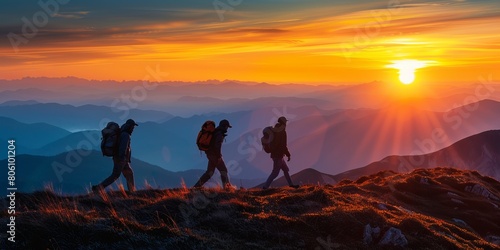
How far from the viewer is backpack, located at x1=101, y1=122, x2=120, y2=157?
1686 centimetres

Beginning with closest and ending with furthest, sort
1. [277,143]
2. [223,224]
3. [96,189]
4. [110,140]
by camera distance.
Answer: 1. [223,224]
2. [96,189]
3. [110,140]
4. [277,143]

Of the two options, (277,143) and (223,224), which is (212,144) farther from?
(223,224)

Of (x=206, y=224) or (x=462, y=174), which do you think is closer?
(x=206, y=224)

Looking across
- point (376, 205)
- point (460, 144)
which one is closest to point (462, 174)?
point (376, 205)

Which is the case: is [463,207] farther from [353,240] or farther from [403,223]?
[353,240]

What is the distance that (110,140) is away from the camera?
1692 centimetres

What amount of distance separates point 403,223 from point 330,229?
2139 mm

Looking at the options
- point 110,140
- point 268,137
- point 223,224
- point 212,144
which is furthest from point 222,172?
point 223,224

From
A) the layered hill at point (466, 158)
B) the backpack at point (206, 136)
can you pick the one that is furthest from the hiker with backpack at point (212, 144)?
the layered hill at point (466, 158)

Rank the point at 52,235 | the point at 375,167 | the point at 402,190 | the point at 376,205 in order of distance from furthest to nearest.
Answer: the point at 375,167 < the point at 402,190 < the point at 376,205 < the point at 52,235

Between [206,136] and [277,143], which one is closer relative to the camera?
[206,136]

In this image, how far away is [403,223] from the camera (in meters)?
12.6

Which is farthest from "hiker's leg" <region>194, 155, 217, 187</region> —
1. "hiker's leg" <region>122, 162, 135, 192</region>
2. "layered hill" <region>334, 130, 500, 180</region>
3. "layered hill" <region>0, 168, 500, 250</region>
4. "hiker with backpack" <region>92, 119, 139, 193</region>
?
"layered hill" <region>334, 130, 500, 180</region>

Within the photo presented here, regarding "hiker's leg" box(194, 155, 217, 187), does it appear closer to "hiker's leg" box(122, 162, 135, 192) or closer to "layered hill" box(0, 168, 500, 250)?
"layered hill" box(0, 168, 500, 250)
